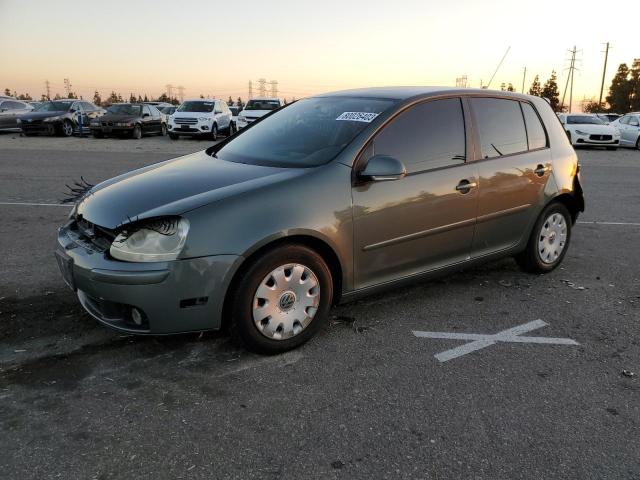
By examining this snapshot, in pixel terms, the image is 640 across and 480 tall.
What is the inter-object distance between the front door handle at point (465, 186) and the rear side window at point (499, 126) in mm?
295

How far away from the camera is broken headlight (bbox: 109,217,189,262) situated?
9.86 ft

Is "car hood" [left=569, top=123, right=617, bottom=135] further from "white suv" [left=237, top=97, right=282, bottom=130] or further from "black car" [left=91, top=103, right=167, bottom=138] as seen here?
"black car" [left=91, top=103, right=167, bottom=138]

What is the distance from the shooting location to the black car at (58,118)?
71.6 ft

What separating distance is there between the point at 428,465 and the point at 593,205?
25.1 ft

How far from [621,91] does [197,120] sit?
212ft

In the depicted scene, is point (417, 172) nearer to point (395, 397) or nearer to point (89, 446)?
point (395, 397)

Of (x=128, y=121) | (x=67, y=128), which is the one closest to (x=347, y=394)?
(x=128, y=121)

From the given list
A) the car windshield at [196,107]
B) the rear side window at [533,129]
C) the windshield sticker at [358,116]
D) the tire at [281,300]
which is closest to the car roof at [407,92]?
the rear side window at [533,129]

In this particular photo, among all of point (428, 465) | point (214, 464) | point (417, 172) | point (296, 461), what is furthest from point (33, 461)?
point (417, 172)

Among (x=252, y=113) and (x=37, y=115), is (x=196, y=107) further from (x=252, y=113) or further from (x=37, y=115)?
(x=37, y=115)

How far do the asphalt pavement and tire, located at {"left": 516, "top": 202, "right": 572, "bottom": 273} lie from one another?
0.33 metres

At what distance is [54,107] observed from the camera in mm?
22891

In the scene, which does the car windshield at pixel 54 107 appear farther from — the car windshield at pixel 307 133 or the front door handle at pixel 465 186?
the front door handle at pixel 465 186

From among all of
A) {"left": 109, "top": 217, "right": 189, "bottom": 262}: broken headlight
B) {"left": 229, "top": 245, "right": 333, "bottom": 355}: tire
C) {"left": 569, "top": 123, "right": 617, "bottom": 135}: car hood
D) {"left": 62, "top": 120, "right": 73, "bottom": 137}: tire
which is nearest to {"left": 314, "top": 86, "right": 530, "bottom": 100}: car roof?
{"left": 229, "top": 245, "right": 333, "bottom": 355}: tire
